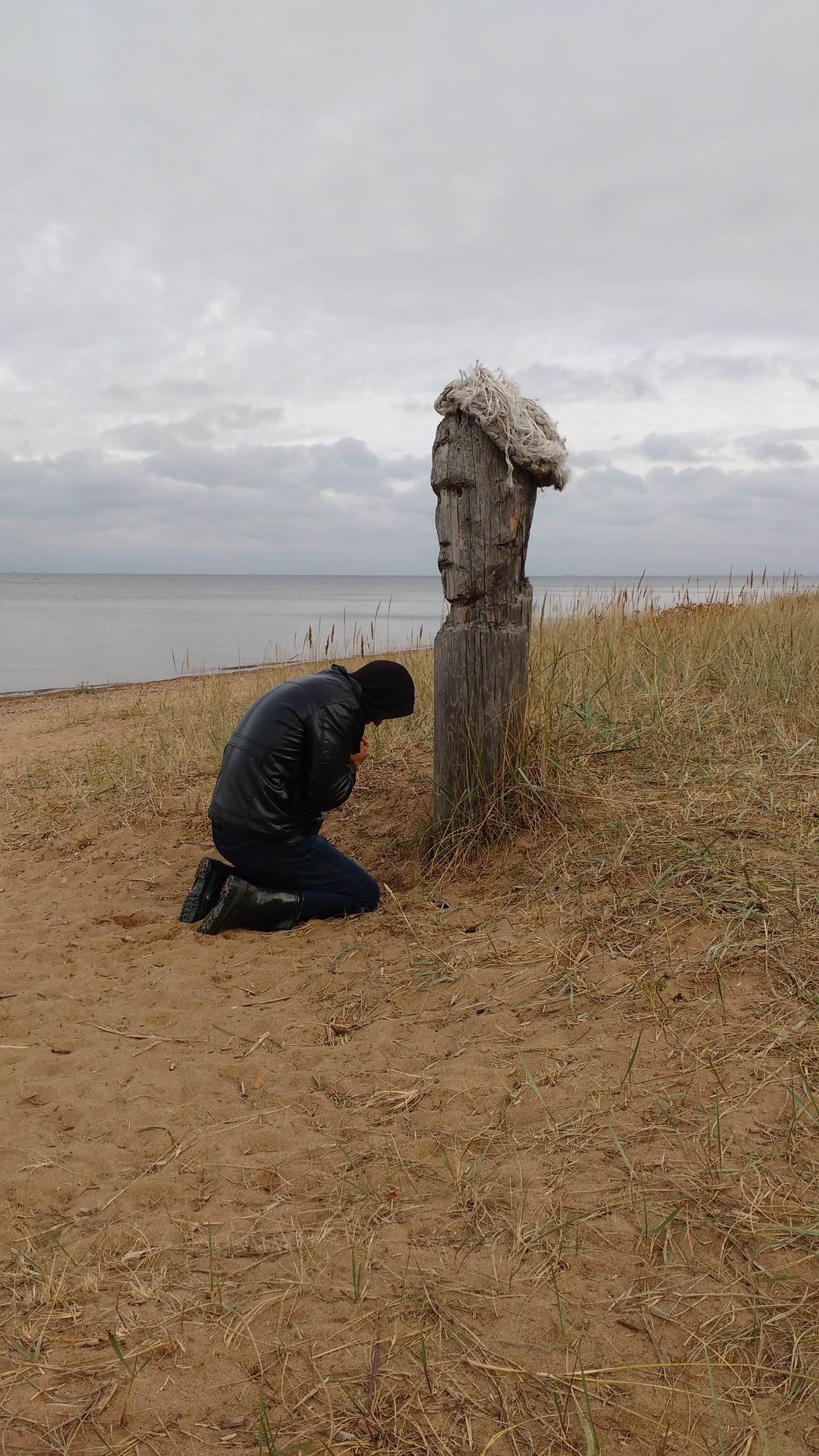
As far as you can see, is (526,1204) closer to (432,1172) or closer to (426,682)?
(432,1172)

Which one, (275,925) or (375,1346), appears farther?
(275,925)

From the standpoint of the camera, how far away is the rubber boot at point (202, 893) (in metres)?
4.19

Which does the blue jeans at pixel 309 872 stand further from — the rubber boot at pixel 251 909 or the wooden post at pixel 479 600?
the wooden post at pixel 479 600

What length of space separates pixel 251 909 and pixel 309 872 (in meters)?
0.33

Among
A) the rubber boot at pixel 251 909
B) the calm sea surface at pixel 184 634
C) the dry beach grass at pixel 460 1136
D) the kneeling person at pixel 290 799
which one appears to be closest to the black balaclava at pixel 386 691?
the kneeling person at pixel 290 799

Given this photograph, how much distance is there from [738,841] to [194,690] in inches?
344

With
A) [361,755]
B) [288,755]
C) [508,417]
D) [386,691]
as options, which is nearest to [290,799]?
[288,755]

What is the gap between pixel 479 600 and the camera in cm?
405

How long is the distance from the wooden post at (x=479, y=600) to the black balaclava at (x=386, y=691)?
0.16m

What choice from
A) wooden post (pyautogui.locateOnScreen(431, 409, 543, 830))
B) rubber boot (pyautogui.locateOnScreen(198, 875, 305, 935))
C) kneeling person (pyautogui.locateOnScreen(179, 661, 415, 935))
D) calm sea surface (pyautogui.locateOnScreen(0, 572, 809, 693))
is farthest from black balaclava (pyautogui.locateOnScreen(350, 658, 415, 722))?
calm sea surface (pyautogui.locateOnScreen(0, 572, 809, 693))

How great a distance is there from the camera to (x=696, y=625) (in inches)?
291

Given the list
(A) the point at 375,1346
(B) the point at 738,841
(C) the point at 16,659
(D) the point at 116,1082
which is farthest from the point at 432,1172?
(C) the point at 16,659

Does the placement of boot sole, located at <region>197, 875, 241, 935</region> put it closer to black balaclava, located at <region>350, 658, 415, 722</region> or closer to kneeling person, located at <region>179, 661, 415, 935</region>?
kneeling person, located at <region>179, 661, 415, 935</region>

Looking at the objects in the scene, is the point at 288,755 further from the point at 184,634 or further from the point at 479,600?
the point at 184,634
